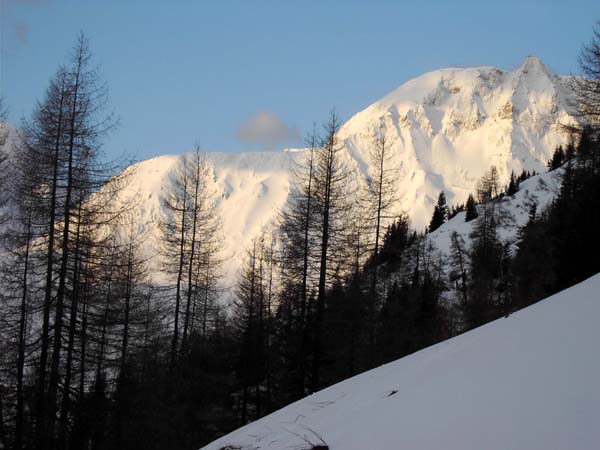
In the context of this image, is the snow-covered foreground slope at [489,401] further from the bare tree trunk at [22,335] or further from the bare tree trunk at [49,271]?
the bare tree trunk at [22,335]

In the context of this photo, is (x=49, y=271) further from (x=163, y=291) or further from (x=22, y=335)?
(x=163, y=291)

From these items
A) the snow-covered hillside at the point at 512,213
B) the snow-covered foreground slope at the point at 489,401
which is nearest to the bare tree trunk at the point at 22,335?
the snow-covered foreground slope at the point at 489,401

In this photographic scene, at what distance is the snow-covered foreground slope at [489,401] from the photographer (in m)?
3.61

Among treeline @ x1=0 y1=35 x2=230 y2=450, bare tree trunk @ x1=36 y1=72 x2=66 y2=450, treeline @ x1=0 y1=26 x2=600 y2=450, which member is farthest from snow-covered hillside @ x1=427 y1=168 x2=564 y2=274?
bare tree trunk @ x1=36 y1=72 x2=66 y2=450

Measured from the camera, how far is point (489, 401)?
13.8ft

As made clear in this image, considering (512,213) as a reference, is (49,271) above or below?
below

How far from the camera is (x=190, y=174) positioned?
69.2 ft

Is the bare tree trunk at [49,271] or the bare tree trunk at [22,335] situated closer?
the bare tree trunk at [49,271]

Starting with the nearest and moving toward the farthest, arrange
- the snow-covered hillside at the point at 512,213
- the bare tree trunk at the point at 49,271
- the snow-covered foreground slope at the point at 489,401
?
the snow-covered foreground slope at the point at 489,401 < the bare tree trunk at the point at 49,271 < the snow-covered hillside at the point at 512,213

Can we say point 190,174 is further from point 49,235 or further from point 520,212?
point 520,212

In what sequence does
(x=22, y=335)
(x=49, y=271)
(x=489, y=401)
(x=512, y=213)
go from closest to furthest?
1. (x=489, y=401)
2. (x=49, y=271)
3. (x=22, y=335)
4. (x=512, y=213)

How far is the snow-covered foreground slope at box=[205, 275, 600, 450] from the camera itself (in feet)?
11.9

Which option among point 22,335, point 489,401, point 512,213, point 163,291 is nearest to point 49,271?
point 22,335

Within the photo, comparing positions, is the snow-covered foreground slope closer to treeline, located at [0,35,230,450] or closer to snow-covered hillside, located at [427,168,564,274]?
treeline, located at [0,35,230,450]
